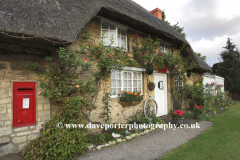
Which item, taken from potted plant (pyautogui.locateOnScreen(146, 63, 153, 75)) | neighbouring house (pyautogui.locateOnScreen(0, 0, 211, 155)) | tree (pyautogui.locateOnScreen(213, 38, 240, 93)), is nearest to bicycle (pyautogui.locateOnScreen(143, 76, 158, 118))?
potted plant (pyautogui.locateOnScreen(146, 63, 153, 75))

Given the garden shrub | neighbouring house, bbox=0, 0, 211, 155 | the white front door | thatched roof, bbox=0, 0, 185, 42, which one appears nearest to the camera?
thatched roof, bbox=0, 0, 185, 42

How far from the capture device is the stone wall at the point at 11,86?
2.86 metres

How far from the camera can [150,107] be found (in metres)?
5.61

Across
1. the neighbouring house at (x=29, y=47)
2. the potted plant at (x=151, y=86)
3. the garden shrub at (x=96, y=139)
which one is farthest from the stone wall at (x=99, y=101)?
the potted plant at (x=151, y=86)

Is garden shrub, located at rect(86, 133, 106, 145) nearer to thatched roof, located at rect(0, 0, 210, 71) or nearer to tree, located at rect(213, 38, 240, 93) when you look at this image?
thatched roof, located at rect(0, 0, 210, 71)

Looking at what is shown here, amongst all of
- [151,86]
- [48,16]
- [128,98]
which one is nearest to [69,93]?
[48,16]

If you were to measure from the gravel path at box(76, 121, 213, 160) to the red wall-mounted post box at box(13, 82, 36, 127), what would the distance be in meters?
1.46

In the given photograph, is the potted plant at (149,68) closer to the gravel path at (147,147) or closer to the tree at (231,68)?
the gravel path at (147,147)

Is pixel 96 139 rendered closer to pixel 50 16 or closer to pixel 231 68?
pixel 50 16

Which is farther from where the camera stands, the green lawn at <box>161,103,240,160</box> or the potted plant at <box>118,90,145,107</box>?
the potted plant at <box>118,90,145,107</box>

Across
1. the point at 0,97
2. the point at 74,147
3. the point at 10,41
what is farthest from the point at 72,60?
the point at 74,147

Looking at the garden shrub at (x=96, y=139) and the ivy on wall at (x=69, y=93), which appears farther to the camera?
the garden shrub at (x=96, y=139)

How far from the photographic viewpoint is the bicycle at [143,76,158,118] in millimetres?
5531

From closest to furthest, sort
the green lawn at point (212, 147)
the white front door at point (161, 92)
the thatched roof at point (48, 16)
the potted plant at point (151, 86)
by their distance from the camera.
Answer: the thatched roof at point (48, 16)
the green lawn at point (212, 147)
the potted plant at point (151, 86)
the white front door at point (161, 92)
